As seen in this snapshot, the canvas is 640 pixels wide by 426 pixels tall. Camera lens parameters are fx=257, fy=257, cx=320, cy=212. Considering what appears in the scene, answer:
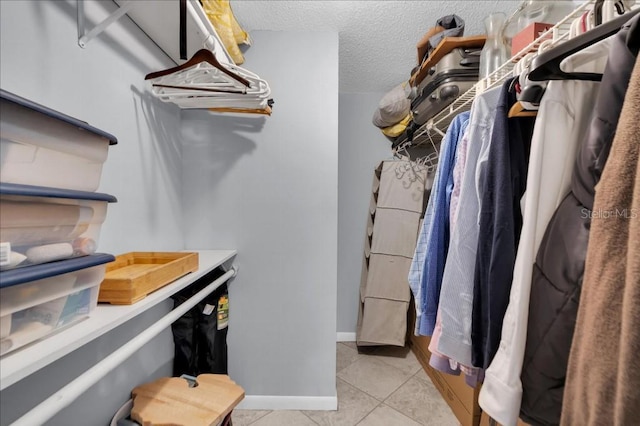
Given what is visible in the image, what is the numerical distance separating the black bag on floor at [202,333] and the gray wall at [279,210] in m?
0.13

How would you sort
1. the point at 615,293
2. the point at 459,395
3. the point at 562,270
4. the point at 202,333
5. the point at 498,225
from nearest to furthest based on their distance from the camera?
the point at 615,293
the point at 562,270
the point at 498,225
the point at 202,333
the point at 459,395

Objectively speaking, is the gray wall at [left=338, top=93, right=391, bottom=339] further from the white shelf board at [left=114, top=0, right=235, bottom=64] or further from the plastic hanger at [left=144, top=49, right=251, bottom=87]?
the plastic hanger at [left=144, top=49, right=251, bottom=87]

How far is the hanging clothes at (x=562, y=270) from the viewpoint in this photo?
15.6 inches

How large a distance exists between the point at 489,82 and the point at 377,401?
174 centimetres

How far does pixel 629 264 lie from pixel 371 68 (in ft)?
6.24

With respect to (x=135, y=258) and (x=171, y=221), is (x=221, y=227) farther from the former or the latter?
(x=135, y=258)

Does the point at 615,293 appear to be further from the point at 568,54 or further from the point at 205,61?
the point at 205,61

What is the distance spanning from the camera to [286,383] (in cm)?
146

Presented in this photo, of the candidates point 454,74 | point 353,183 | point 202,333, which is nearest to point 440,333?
point 202,333

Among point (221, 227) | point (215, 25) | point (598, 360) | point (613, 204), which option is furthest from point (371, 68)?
point (598, 360)

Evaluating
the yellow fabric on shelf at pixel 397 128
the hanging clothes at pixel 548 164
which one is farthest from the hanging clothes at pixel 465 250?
the yellow fabric on shelf at pixel 397 128

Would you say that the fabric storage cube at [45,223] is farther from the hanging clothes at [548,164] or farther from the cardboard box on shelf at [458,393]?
the cardboard box on shelf at [458,393]

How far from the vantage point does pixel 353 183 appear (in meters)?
2.31

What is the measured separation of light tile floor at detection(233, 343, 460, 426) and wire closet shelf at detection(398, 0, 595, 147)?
5.14ft
